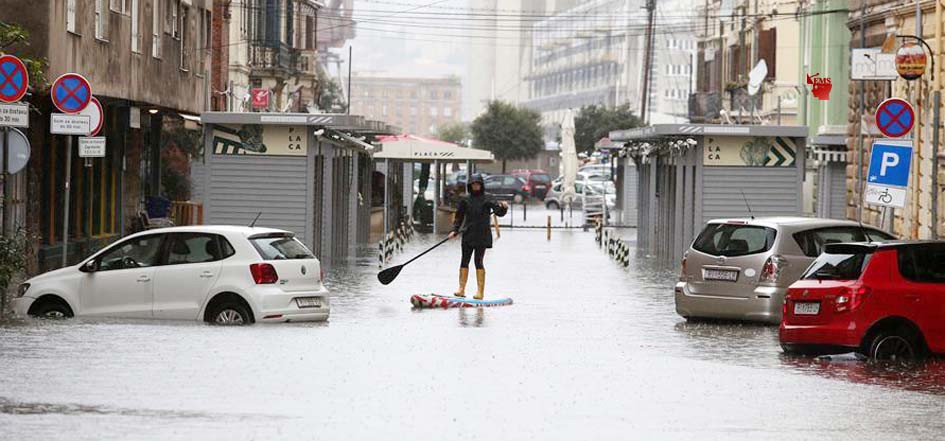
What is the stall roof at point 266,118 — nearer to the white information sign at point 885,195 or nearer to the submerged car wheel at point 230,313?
the white information sign at point 885,195

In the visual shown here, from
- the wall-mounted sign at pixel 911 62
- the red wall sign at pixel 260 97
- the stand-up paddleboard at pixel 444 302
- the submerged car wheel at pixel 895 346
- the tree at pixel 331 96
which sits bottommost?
the stand-up paddleboard at pixel 444 302

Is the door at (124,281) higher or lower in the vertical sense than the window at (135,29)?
lower

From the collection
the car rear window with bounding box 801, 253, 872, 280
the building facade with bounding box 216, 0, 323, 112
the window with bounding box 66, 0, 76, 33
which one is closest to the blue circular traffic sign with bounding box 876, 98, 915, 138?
the car rear window with bounding box 801, 253, 872, 280

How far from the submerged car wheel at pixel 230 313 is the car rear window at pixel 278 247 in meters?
0.61

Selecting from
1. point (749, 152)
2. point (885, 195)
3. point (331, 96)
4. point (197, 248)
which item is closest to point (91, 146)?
point (197, 248)

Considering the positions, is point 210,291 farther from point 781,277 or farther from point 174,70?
point 174,70

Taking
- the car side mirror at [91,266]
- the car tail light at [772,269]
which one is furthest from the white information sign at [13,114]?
the car tail light at [772,269]

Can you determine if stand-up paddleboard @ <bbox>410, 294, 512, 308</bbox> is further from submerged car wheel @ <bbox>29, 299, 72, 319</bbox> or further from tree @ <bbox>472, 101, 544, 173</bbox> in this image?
tree @ <bbox>472, 101, 544, 173</bbox>

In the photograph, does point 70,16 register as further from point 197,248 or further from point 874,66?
point 874,66

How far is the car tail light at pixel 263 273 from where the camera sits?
2005cm

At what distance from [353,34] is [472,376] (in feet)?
517

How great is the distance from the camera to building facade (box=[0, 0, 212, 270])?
95.6 ft

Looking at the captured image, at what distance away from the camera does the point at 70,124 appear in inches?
925

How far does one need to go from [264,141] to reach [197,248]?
548 inches
